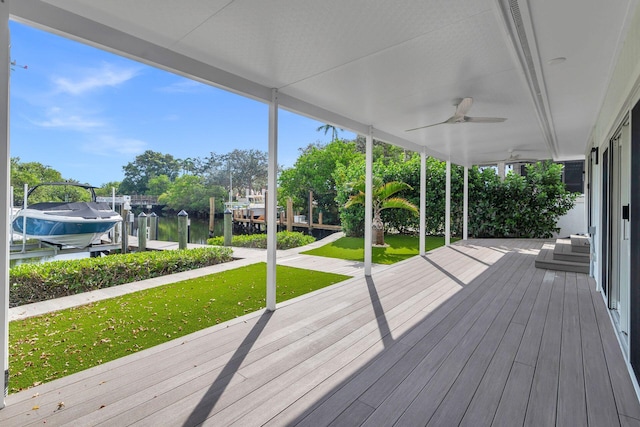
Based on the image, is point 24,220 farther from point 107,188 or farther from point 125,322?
point 125,322

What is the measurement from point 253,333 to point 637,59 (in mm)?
3409

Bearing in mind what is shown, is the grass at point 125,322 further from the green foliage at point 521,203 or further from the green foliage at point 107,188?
the green foliage at point 521,203

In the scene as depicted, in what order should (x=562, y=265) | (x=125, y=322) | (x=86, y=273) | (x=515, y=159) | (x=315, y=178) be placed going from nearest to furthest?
(x=125, y=322), (x=86, y=273), (x=562, y=265), (x=515, y=159), (x=315, y=178)

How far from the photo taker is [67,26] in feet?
6.52

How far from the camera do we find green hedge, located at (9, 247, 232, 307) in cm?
388

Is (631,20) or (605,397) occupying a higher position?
(631,20)

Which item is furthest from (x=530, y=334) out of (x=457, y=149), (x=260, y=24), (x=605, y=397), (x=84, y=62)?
(x=84, y=62)

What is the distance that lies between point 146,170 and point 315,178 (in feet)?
25.1

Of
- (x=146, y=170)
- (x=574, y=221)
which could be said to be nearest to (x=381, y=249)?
(x=574, y=221)

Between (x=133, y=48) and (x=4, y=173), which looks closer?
(x=4, y=173)

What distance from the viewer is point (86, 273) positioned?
4.41m

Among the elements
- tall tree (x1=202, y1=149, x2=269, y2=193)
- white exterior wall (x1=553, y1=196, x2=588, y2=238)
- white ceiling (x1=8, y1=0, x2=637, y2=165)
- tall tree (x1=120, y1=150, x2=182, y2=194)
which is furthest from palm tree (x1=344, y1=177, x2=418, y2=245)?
tall tree (x1=202, y1=149, x2=269, y2=193)

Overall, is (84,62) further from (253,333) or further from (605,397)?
(605,397)

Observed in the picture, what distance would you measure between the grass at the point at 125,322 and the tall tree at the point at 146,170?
7035mm
